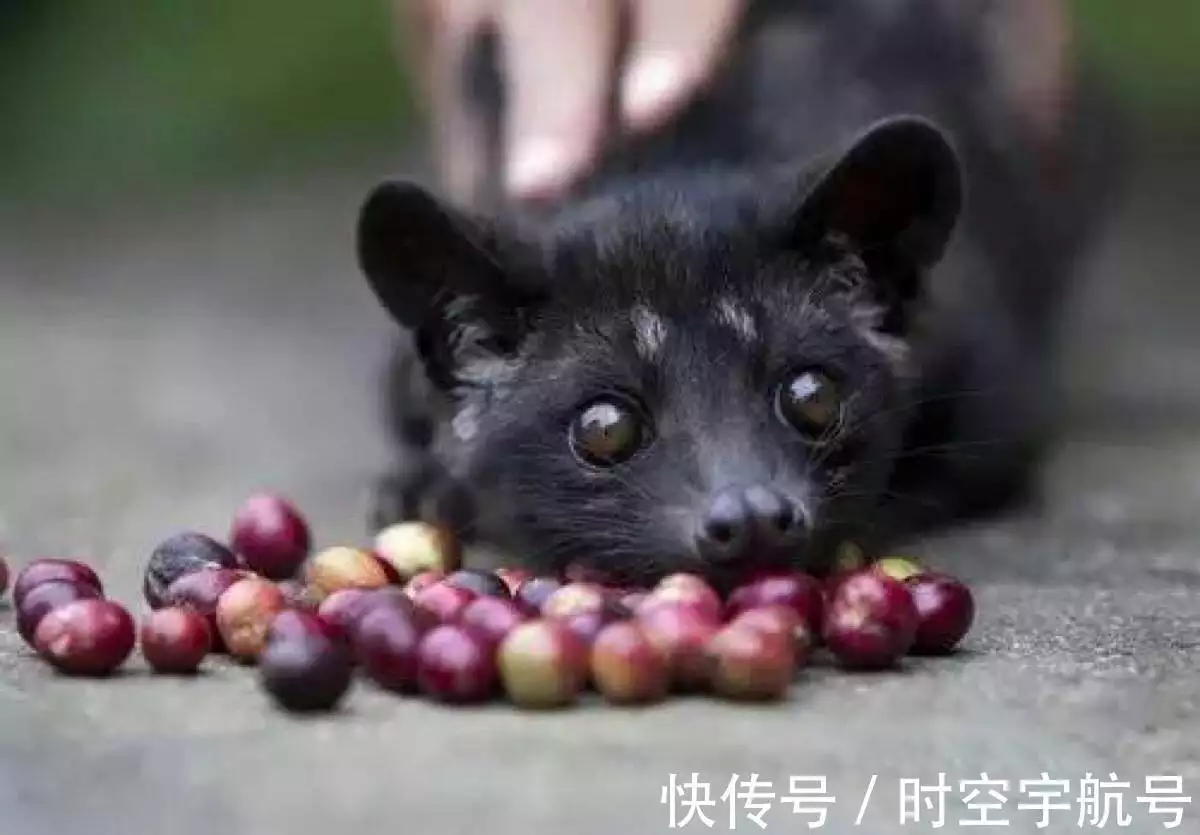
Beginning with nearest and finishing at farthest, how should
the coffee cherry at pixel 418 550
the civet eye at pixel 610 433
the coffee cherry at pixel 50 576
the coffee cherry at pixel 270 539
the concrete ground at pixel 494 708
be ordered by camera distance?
1. the concrete ground at pixel 494 708
2. the coffee cherry at pixel 50 576
3. the civet eye at pixel 610 433
4. the coffee cherry at pixel 418 550
5. the coffee cherry at pixel 270 539

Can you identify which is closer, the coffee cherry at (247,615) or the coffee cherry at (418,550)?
the coffee cherry at (247,615)

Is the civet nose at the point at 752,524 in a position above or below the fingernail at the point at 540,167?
below

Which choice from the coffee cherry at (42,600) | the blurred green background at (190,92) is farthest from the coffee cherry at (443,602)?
the blurred green background at (190,92)

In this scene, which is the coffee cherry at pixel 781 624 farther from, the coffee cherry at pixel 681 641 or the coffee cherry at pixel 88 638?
the coffee cherry at pixel 88 638

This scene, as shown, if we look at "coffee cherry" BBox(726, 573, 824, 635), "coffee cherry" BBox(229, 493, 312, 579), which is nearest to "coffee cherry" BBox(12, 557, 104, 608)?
"coffee cherry" BBox(229, 493, 312, 579)

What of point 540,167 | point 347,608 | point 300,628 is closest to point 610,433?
point 347,608

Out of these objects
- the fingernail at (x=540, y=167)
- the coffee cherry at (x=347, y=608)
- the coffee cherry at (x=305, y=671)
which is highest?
the fingernail at (x=540, y=167)
